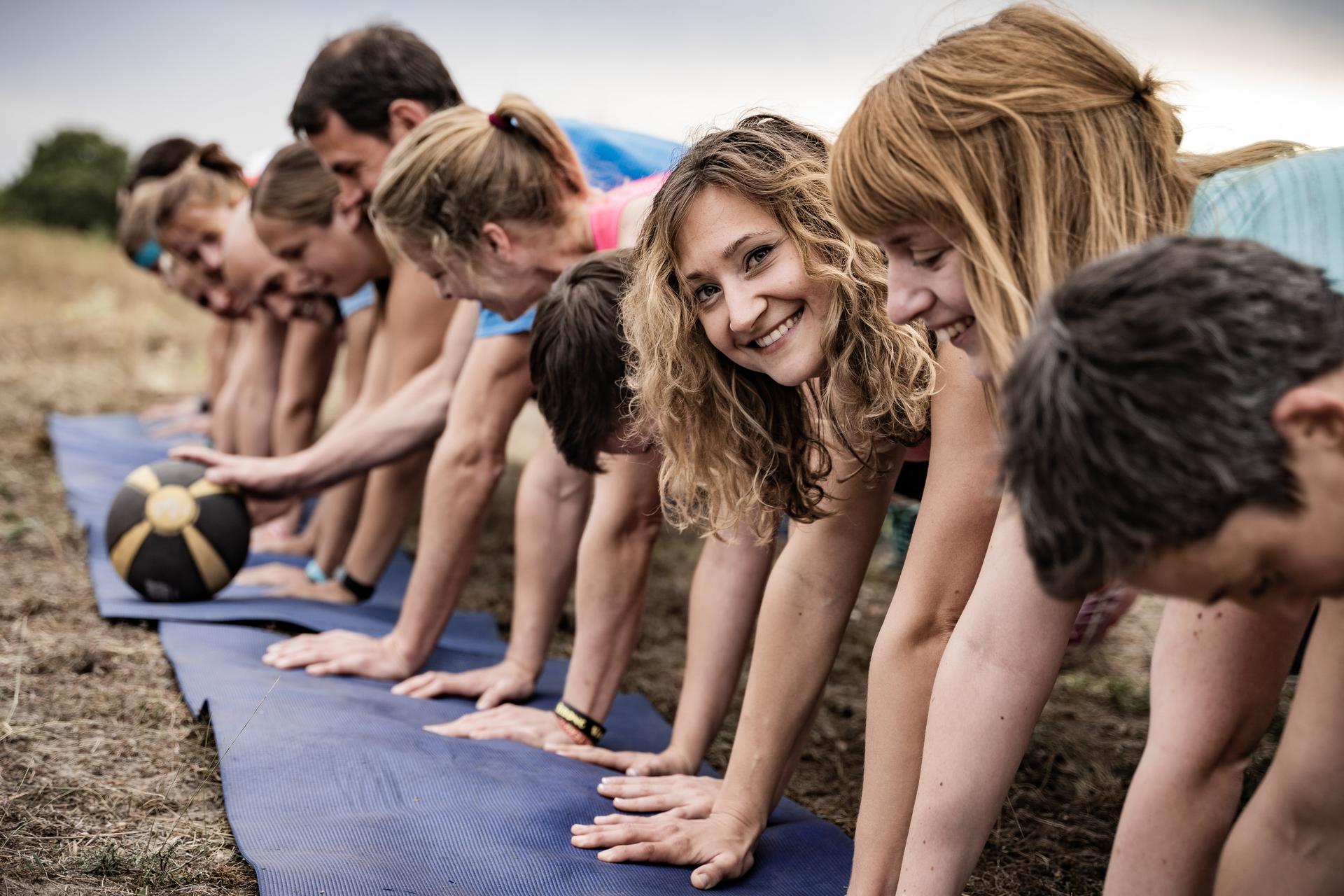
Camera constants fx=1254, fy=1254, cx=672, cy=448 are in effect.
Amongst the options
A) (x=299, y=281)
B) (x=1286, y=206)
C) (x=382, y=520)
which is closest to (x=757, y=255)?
(x=1286, y=206)

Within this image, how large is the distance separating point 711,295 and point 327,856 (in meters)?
1.36

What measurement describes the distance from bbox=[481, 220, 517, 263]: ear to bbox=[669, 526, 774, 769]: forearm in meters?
1.15

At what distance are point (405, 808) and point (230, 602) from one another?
2095 millimetres

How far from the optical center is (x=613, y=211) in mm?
3662

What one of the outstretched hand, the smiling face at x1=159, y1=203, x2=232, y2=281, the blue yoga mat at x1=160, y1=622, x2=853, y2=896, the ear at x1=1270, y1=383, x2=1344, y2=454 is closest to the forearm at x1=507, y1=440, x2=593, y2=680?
the blue yoga mat at x1=160, y1=622, x2=853, y2=896

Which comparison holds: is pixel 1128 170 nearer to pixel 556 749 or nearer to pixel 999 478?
pixel 999 478

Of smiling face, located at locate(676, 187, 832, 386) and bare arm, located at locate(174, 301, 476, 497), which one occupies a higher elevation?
smiling face, located at locate(676, 187, 832, 386)

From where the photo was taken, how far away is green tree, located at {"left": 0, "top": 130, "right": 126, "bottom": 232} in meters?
23.4

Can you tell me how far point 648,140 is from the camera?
459cm

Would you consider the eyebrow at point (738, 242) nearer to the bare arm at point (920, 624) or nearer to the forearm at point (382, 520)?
the bare arm at point (920, 624)

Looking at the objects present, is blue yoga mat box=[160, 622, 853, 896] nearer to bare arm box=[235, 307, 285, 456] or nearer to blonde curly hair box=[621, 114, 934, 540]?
blonde curly hair box=[621, 114, 934, 540]

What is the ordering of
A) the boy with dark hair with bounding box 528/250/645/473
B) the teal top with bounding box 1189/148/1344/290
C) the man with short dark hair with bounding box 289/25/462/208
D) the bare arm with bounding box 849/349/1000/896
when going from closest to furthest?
the teal top with bounding box 1189/148/1344/290
the bare arm with bounding box 849/349/1000/896
the boy with dark hair with bounding box 528/250/645/473
the man with short dark hair with bounding box 289/25/462/208

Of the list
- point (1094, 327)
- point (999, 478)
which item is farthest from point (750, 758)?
point (1094, 327)

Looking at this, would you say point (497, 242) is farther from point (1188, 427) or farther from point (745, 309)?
point (1188, 427)
